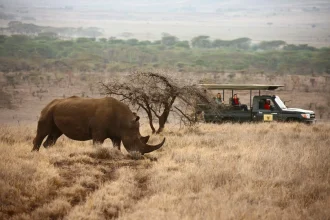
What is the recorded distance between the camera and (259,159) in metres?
15.1

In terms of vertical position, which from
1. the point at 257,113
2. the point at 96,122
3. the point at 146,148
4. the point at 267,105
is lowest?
the point at 257,113

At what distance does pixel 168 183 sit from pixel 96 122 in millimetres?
4097

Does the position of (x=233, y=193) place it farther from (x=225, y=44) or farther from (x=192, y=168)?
(x=225, y=44)

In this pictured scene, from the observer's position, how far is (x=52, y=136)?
682 inches

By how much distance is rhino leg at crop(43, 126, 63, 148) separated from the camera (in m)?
17.2

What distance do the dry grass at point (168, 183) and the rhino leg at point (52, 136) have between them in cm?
40

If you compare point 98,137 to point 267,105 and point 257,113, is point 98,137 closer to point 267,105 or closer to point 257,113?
point 257,113

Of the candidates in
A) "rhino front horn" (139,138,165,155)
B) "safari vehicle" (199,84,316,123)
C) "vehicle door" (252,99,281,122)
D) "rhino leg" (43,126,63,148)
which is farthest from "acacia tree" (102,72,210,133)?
"rhino front horn" (139,138,165,155)

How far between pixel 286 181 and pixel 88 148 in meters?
5.50

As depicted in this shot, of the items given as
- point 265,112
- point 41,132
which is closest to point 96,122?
point 41,132

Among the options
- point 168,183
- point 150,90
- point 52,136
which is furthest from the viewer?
point 150,90

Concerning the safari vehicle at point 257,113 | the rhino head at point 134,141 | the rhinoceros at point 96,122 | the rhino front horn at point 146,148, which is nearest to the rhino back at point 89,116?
the rhinoceros at point 96,122

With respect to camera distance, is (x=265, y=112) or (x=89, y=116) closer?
(x=89, y=116)

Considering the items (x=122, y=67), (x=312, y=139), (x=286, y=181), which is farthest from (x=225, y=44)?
(x=286, y=181)
